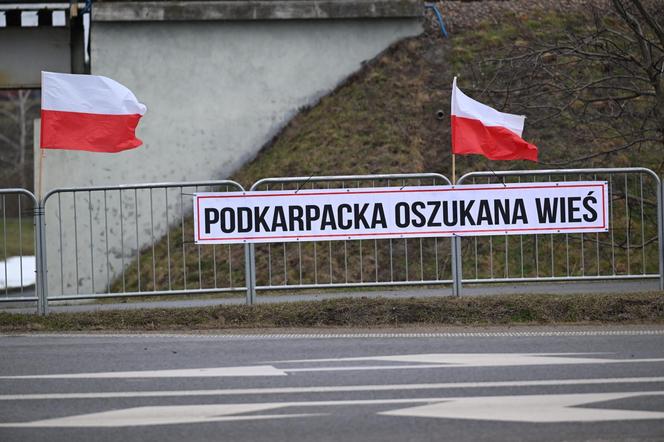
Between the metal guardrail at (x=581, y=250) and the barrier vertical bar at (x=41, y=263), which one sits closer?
the barrier vertical bar at (x=41, y=263)

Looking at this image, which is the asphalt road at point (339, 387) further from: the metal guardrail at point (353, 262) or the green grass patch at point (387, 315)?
the metal guardrail at point (353, 262)

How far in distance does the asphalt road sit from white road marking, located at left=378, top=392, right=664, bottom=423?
13 millimetres

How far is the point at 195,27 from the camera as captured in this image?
22.5m

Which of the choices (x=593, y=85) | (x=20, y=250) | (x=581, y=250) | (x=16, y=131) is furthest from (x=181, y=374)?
(x=16, y=131)

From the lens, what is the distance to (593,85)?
1677cm

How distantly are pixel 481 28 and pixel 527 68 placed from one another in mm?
3307

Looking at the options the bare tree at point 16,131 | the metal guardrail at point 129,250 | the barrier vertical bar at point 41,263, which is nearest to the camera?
the barrier vertical bar at point 41,263

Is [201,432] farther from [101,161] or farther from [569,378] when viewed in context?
[101,161]

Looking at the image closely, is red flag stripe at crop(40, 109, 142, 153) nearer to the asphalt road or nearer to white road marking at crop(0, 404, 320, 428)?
the asphalt road

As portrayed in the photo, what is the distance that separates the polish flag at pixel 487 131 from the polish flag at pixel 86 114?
3.81 meters

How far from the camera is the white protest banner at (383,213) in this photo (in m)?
12.5

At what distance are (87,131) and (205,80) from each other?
944cm

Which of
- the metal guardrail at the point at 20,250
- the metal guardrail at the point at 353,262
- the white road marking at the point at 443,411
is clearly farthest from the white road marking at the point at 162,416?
the metal guardrail at the point at 353,262

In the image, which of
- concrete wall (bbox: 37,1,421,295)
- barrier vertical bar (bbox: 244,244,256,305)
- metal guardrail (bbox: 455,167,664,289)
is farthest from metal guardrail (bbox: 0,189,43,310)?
metal guardrail (bbox: 455,167,664,289)
